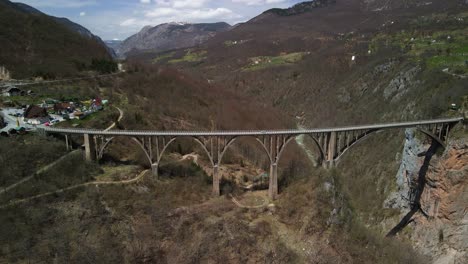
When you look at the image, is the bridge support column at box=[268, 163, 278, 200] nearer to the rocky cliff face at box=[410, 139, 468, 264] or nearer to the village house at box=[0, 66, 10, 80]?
the rocky cliff face at box=[410, 139, 468, 264]

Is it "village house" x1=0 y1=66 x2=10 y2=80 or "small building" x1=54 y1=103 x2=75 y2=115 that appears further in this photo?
"village house" x1=0 y1=66 x2=10 y2=80

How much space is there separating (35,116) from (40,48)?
4819cm

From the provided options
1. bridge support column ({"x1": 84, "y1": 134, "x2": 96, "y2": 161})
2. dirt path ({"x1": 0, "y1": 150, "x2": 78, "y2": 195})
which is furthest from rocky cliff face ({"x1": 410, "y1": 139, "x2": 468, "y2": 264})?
dirt path ({"x1": 0, "y1": 150, "x2": 78, "y2": 195})

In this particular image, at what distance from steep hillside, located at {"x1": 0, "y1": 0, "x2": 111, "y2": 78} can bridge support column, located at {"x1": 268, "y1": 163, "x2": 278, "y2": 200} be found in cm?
5691

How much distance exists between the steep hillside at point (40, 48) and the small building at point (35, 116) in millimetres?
29964

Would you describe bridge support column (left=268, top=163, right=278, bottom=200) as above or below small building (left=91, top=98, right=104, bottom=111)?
below

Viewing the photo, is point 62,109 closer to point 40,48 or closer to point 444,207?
point 40,48

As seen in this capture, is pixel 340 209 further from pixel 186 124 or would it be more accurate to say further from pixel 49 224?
pixel 186 124

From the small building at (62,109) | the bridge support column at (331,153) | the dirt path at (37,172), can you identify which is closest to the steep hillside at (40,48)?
the small building at (62,109)

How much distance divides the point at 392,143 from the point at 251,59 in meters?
128

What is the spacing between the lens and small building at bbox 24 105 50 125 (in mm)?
45562

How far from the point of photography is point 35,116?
46.1 metres

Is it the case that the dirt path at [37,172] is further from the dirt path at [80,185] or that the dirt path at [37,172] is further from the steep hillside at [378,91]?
the steep hillside at [378,91]

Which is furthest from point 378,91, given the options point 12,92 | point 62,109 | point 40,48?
point 40,48
